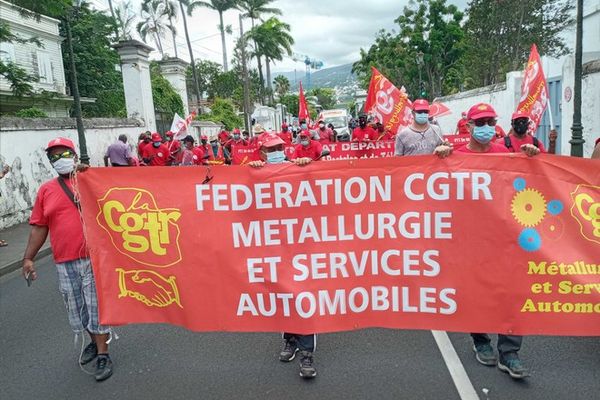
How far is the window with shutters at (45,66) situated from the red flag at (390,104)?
25654 millimetres

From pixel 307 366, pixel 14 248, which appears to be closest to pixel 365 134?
pixel 14 248

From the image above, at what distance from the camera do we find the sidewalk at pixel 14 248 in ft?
25.2

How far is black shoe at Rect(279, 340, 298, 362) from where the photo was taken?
4.00 metres

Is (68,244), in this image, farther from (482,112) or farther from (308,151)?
(308,151)

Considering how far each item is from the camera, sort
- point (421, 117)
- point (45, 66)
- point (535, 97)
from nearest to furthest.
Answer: point (421, 117), point (535, 97), point (45, 66)

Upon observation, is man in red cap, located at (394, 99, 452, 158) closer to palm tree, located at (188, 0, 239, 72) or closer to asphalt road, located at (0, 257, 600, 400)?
asphalt road, located at (0, 257, 600, 400)

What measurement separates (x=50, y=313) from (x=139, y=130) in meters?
12.9

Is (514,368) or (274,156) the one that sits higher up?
(274,156)

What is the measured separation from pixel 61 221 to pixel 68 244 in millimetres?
178

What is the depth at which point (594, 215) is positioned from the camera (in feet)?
11.0

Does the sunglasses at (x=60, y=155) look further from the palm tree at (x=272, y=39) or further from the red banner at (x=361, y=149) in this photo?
the palm tree at (x=272, y=39)

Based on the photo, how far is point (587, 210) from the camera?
132 inches

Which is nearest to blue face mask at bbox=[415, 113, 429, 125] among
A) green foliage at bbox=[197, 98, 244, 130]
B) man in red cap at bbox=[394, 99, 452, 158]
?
man in red cap at bbox=[394, 99, 452, 158]

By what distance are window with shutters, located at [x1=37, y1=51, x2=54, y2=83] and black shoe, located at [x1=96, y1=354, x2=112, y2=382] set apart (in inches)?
1173
